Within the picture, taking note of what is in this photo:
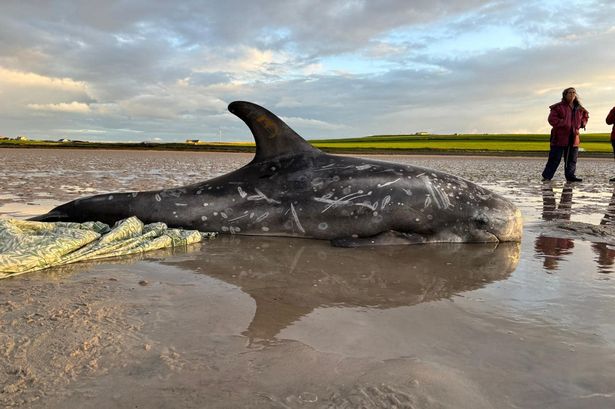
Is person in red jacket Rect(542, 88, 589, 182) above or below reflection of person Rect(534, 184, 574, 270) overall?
above

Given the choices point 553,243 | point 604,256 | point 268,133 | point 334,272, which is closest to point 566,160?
point 553,243

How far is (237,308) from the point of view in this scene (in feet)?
9.42

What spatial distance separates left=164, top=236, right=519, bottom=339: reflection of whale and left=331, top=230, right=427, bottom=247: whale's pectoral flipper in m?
0.14

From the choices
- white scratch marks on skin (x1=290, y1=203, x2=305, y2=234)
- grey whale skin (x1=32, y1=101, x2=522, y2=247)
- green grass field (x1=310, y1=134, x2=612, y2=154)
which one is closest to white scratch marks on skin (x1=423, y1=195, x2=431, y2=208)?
grey whale skin (x1=32, y1=101, x2=522, y2=247)

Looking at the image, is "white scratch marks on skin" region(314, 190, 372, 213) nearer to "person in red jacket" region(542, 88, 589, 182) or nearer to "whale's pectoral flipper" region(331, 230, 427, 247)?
"whale's pectoral flipper" region(331, 230, 427, 247)

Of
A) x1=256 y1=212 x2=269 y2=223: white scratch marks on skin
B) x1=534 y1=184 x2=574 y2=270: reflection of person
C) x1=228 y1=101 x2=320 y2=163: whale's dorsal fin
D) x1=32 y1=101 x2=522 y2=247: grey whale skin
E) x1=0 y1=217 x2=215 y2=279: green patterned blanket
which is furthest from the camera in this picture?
x1=228 y1=101 x2=320 y2=163: whale's dorsal fin

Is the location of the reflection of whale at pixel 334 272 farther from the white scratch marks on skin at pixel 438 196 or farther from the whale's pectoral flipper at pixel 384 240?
the white scratch marks on skin at pixel 438 196

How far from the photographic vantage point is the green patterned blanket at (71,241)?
372 cm

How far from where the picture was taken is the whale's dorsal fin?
19.0ft

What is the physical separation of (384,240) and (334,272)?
135cm

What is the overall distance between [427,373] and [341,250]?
107 inches

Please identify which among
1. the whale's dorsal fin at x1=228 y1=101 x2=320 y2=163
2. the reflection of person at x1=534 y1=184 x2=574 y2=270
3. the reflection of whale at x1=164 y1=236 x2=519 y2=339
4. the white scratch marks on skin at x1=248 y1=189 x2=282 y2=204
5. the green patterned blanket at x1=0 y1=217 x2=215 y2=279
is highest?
the whale's dorsal fin at x1=228 y1=101 x2=320 y2=163

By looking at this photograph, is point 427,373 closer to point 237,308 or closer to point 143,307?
point 237,308

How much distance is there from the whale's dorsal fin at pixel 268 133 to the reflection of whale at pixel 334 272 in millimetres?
1200
